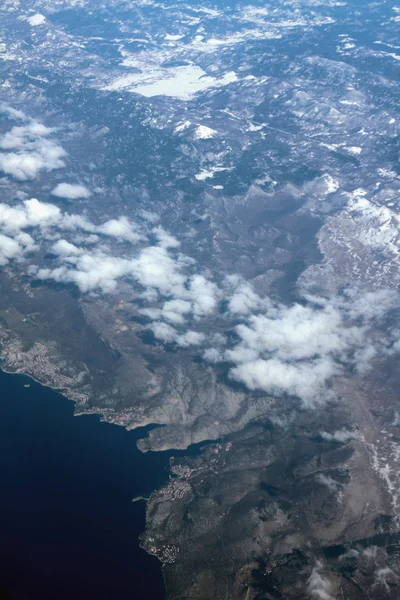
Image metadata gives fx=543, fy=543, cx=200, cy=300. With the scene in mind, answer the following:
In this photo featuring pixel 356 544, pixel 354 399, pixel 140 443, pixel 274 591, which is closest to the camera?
pixel 274 591

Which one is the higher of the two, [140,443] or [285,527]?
[285,527]

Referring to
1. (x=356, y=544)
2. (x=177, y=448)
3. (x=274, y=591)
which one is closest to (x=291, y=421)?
(x=177, y=448)

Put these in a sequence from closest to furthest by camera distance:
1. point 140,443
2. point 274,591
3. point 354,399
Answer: point 274,591 < point 140,443 < point 354,399

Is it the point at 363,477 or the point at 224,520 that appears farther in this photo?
the point at 363,477

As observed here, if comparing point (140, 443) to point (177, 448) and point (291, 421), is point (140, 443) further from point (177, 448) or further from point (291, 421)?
point (291, 421)

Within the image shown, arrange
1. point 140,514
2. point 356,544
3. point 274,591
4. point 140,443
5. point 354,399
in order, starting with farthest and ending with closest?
1. point 354,399
2. point 140,443
3. point 140,514
4. point 356,544
5. point 274,591

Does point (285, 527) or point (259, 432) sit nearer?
point (285, 527)

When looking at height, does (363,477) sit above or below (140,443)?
above

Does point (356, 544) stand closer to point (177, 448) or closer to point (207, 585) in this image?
point (207, 585)

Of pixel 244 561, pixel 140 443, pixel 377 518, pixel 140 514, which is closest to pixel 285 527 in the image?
pixel 244 561
